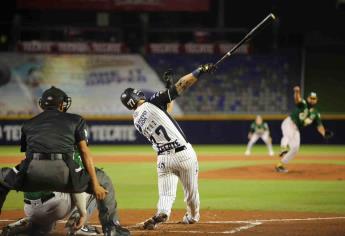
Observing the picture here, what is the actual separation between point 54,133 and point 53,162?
30cm

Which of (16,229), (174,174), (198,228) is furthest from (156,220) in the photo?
(16,229)

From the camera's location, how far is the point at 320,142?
3111 centimetres

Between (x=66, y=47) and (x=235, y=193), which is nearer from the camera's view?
(x=235, y=193)

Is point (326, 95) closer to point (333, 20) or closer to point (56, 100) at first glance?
point (333, 20)

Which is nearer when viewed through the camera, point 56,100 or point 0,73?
point 56,100

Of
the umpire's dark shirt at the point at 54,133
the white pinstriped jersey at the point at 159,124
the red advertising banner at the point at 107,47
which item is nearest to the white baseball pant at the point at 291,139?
the white pinstriped jersey at the point at 159,124

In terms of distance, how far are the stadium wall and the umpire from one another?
23.1 metres

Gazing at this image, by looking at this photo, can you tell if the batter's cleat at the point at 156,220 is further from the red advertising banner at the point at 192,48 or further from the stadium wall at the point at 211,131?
the red advertising banner at the point at 192,48

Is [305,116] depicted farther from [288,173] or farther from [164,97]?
[164,97]

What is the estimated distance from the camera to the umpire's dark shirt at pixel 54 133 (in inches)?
281

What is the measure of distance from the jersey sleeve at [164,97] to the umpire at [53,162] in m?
2.07

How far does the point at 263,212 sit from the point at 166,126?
285 cm

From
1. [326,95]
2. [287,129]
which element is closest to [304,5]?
[326,95]

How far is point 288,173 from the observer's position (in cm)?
1817
